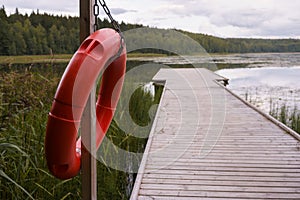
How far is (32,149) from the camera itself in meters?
2.07

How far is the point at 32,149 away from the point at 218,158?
1.39m

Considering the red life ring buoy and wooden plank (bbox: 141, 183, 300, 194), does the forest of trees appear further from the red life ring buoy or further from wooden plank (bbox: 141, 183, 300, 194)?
the red life ring buoy

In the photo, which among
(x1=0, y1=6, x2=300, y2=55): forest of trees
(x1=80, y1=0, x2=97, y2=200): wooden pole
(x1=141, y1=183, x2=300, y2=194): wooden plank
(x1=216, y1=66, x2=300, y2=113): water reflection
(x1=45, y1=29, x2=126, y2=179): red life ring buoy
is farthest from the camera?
(x1=216, y1=66, x2=300, y2=113): water reflection

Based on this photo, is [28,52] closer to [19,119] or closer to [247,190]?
[19,119]

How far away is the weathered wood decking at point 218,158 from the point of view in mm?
2146

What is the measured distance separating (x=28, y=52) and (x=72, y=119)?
11.4 ft

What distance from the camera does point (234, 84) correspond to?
1111 centimetres

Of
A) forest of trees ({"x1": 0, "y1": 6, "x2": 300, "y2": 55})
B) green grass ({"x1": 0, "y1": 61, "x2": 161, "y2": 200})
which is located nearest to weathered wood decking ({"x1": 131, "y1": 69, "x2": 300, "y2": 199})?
green grass ({"x1": 0, "y1": 61, "x2": 161, "y2": 200})

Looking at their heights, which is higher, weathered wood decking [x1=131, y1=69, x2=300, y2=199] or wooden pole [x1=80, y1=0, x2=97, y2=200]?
wooden pole [x1=80, y1=0, x2=97, y2=200]

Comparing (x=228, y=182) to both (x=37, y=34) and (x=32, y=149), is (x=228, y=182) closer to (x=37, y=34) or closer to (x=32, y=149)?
(x=32, y=149)

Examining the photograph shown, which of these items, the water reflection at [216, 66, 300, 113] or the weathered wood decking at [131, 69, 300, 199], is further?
the water reflection at [216, 66, 300, 113]

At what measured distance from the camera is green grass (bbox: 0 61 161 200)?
6.47 feet

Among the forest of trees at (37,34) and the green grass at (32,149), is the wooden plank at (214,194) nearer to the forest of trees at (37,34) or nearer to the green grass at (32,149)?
the green grass at (32,149)

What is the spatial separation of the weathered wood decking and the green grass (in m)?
0.24
